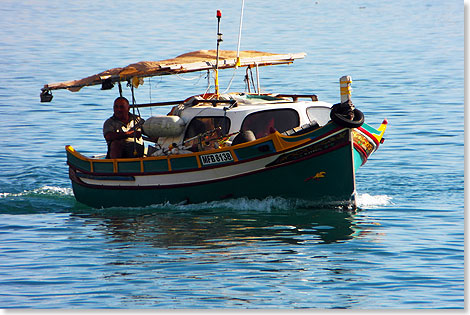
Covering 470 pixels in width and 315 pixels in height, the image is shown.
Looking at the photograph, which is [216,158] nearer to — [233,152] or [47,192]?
[233,152]

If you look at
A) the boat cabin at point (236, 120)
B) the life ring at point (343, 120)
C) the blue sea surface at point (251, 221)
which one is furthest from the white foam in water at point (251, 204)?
the life ring at point (343, 120)

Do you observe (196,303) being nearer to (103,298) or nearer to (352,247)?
(103,298)

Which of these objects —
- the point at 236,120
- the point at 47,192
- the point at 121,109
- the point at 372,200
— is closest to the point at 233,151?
the point at 236,120

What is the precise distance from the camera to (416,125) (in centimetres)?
2675

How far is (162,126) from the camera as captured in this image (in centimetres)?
1691

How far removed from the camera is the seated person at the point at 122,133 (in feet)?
57.7

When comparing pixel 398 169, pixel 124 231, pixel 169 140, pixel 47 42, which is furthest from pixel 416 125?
pixel 47 42

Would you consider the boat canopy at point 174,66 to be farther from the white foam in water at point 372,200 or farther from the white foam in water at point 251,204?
the white foam in water at point 372,200

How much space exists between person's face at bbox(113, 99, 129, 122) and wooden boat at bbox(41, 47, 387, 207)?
0.59 metres

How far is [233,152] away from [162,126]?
1929mm

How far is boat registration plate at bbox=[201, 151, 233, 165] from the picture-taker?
51.9ft

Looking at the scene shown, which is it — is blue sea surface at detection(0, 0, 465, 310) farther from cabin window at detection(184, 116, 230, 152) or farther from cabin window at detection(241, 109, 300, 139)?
cabin window at detection(241, 109, 300, 139)

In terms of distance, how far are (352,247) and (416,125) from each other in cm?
1331

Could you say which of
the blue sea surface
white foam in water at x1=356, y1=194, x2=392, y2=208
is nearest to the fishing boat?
the blue sea surface
